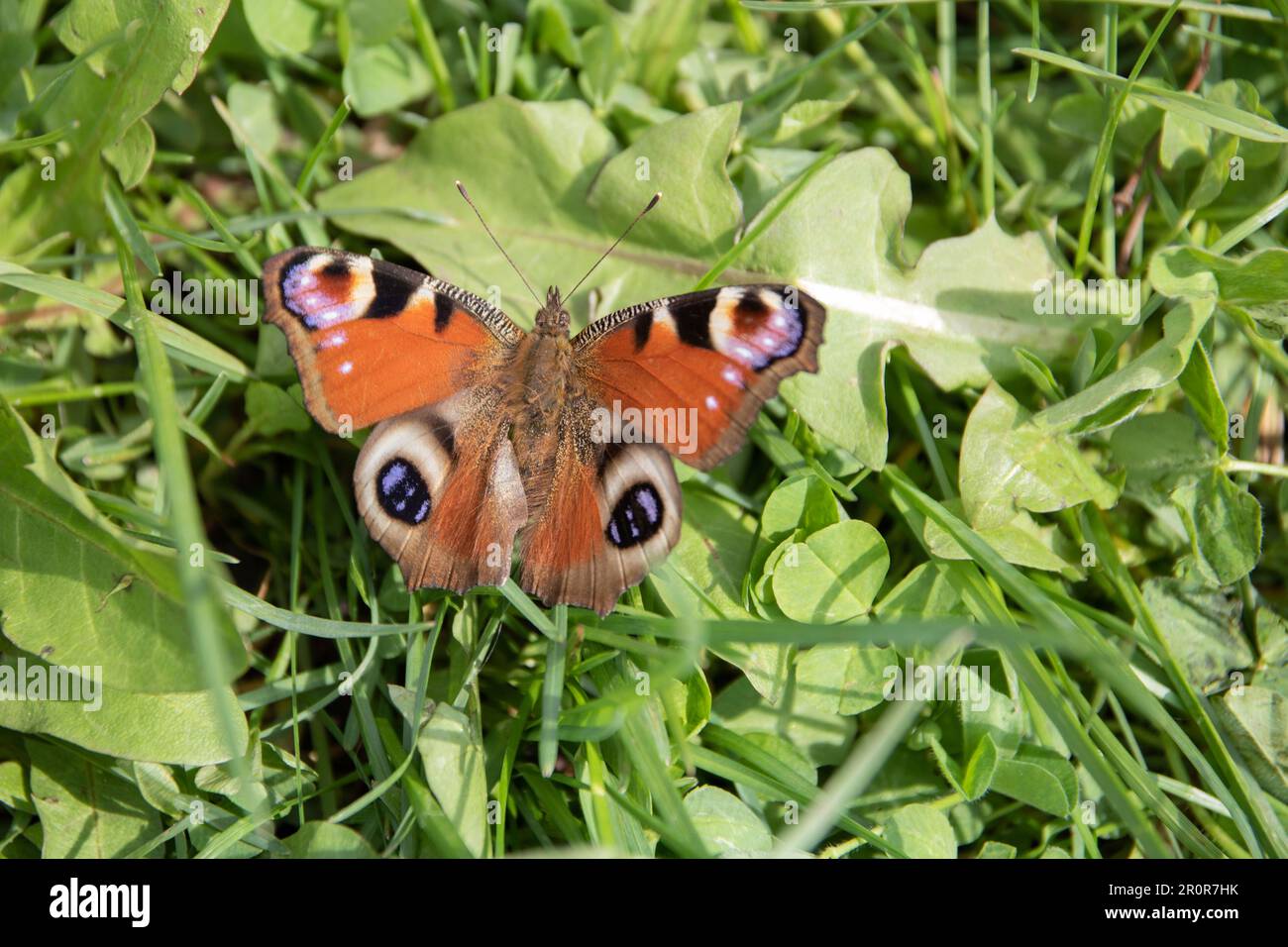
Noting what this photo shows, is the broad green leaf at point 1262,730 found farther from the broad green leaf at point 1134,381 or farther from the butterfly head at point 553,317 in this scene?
the butterfly head at point 553,317

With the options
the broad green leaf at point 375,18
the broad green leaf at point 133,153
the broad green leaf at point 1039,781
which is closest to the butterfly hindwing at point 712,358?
the broad green leaf at point 1039,781

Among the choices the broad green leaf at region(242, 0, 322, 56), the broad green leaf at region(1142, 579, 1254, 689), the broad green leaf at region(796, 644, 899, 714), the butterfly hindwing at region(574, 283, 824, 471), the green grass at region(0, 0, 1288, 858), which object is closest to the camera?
the butterfly hindwing at region(574, 283, 824, 471)

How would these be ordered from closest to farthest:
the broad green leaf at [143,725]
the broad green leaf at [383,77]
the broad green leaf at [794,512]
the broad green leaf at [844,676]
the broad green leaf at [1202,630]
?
the broad green leaf at [143,725] → the broad green leaf at [844,676] → the broad green leaf at [794,512] → the broad green leaf at [1202,630] → the broad green leaf at [383,77]

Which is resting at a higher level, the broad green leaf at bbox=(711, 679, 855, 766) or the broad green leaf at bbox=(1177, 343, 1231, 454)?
the broad green leaf at bbox=(1177, 343, 1231, 454)

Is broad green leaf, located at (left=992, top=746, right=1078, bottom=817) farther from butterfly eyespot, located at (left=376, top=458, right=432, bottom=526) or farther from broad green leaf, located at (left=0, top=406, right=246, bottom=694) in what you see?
broad green leaf, located at (left=0, top=406, right=246, bottom=694)

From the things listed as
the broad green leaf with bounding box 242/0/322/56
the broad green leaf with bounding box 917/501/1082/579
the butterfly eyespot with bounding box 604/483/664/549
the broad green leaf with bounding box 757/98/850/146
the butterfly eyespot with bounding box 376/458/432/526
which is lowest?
the broad green leaf with bounding box 917/501/1082/579

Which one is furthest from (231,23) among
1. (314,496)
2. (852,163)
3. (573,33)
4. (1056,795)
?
(1056,795)

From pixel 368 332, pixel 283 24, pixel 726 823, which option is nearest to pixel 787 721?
pixel 726 823

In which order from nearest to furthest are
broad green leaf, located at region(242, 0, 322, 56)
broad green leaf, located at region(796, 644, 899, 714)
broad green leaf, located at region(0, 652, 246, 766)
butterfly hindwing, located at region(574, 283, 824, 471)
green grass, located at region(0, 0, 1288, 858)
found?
1. butterfly hindwing, located at region(574, 283, 824, 471)
2. broad green leaf, located at region(0, 652, 246, 766)
3. green grass, located at region(0, 0, 1288, 858)
4. broad green leaf, located at region(796, 644, 899, 714)
5. broad green leaf, located at region(242, 0, 322, 56)

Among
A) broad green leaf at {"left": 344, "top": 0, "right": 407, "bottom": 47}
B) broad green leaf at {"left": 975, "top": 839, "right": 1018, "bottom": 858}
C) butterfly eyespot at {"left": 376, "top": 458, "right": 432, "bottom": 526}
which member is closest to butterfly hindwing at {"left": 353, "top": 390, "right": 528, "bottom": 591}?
butterfly eyespot at {"left": 376, "top": 458, "right": 432, "bottom": 526}
